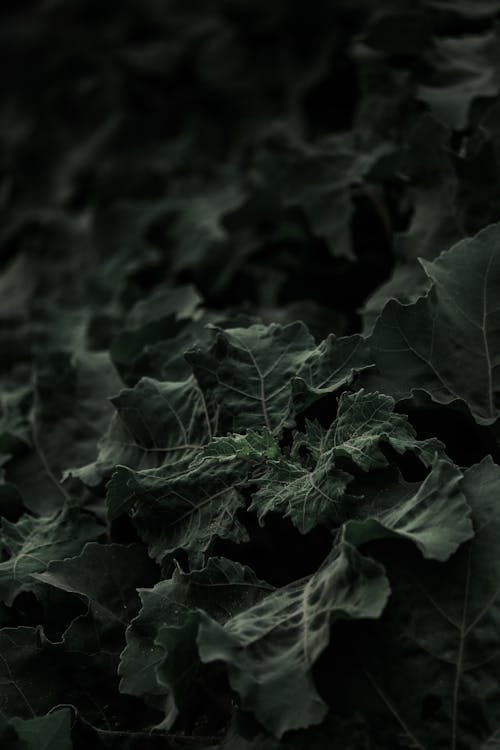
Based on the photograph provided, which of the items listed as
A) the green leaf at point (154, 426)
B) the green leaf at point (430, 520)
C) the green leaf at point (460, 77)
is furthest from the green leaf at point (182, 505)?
the green leaf at point (460, 77)

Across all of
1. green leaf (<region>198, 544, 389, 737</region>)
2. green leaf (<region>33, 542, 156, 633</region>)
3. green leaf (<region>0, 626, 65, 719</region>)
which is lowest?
green leaf (<region>0, 626, 65, 719</region>)

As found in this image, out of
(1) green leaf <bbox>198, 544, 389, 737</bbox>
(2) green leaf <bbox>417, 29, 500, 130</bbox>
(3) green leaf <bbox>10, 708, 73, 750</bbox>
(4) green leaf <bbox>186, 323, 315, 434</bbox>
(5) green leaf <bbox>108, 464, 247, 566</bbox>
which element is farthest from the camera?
(2) green leaf <bbox>417, 29, 500, 130</bbox>

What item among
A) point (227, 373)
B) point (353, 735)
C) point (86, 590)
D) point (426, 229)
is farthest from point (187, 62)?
point (353, 735)

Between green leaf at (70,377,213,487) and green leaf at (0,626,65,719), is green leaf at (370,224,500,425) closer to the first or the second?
green leaf at (70,377,213,487)

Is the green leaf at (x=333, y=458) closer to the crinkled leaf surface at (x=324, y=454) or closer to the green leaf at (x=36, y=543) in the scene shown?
the crinkled leaf surface at (x=324, y=454)

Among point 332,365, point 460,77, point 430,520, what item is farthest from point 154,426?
point 460,77

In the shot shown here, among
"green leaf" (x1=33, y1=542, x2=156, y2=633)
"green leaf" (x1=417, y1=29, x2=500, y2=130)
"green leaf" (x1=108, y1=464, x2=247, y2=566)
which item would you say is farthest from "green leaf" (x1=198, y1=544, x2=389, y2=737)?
"green leaf" (x1=417, y1=29, x2=500, y2=130)
